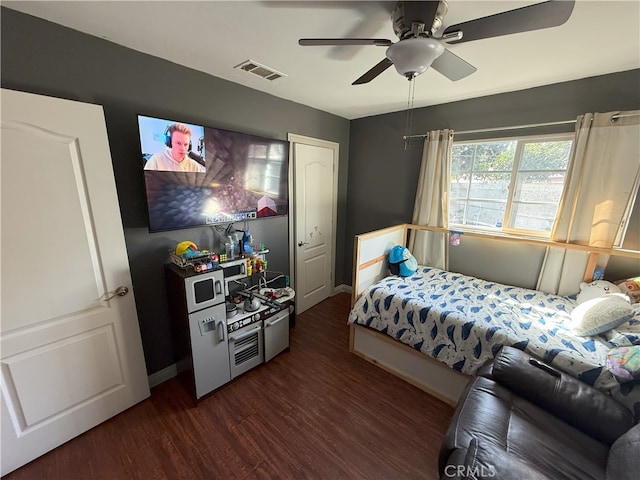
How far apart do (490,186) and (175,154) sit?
2.89 m

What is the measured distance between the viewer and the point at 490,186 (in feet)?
8.54

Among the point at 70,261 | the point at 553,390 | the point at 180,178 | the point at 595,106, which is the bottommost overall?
the point at 553,390

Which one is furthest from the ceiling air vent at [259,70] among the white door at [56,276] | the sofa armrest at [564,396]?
the sofa armrest at [564,396]

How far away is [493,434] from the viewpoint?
1.12 meters

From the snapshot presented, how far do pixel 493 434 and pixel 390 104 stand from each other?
2838 millimetres

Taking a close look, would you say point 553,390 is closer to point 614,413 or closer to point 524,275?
point 614,413

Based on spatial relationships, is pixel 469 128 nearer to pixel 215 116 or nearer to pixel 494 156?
pixel 494 156

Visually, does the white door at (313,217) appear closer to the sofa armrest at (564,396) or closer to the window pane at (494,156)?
the window pane at (494,156)

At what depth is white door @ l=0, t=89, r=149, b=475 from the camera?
124 centimetres

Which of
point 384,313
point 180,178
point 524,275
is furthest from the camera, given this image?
point 524,275

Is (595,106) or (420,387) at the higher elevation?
(595,106)

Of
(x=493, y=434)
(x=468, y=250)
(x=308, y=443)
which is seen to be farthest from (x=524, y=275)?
(x=308, y=443)

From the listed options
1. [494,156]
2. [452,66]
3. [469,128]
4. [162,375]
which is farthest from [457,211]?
[162,375]

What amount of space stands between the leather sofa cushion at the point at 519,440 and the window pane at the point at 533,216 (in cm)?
178
